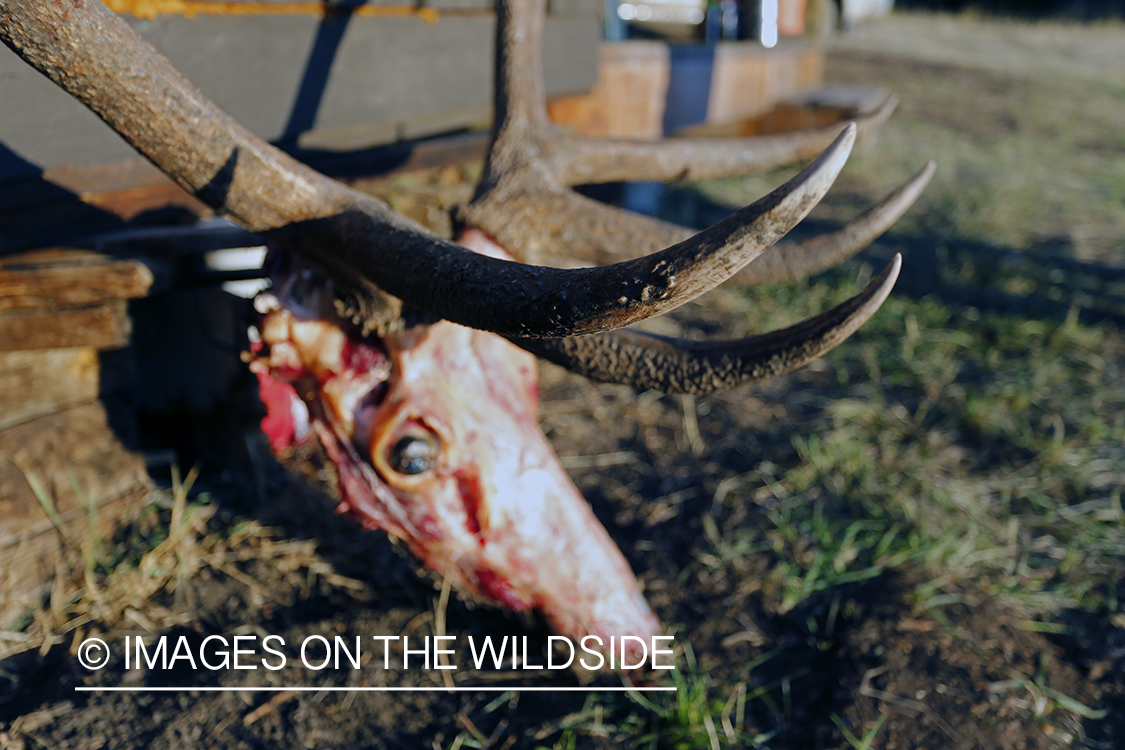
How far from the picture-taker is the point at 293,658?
2012 millimetres

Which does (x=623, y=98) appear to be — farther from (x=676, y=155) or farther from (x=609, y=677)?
(x=609, y=677)

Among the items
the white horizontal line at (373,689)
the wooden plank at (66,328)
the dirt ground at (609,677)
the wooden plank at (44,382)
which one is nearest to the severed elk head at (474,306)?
the white horizontal line at (373,689)

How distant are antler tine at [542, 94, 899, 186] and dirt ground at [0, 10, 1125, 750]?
1084 mm

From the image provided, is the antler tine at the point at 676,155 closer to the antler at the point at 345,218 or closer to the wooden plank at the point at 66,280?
the antler at the point at 345,218

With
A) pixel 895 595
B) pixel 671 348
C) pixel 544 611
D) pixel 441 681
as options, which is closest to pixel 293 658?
pixel 441 681

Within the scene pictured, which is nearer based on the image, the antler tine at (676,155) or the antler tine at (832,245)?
the antler tine at (832,245)

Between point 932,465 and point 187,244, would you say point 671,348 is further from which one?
point 932,465

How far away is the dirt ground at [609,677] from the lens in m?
1.84

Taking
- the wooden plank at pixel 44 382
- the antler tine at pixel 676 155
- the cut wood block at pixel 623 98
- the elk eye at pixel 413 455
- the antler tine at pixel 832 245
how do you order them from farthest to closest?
the cut wood block at pixel 623 98 < the antler tine at pixel 676 155 < the wooden plank at pixel 44 382 < the antler tine at pixel 832 245 < the elk eye at pixel 413 455

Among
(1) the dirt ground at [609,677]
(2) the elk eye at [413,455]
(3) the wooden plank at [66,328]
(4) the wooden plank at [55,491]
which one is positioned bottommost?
(1) the dirt ground at [609,677]

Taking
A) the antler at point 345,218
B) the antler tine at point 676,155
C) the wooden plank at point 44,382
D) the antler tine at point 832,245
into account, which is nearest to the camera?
the antler at point 345,218

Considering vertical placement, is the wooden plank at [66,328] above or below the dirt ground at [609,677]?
above

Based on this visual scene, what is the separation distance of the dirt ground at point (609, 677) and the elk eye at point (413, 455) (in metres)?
0.56

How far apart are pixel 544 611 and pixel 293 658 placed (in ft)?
2.23
